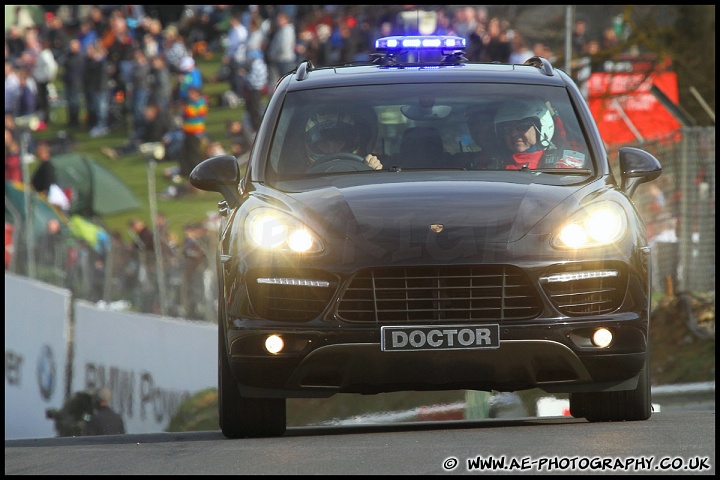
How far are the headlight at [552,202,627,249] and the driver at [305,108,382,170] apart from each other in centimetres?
126

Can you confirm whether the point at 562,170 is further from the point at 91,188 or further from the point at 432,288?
the point at 91,188

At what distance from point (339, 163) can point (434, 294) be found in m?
1.37

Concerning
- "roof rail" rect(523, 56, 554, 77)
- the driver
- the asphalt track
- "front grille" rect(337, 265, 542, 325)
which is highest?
"roof rail" rect(523, 56, 554, 77)

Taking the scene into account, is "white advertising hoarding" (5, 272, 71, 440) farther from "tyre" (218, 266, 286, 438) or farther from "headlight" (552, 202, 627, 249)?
"headlight" (552, 202, 627, 249)

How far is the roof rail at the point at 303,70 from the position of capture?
28.8 feet

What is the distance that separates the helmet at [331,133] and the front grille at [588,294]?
1.57m

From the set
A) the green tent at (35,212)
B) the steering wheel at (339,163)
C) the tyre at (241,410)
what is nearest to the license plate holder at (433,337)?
the tyre at (241,410)

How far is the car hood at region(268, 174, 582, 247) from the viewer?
6.98m

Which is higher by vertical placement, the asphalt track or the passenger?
the passenger

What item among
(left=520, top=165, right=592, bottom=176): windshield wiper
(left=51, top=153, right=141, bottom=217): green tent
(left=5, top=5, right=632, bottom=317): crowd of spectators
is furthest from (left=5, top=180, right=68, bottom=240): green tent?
(left=520, top=165, right=592, bottom=176): windshield wiper

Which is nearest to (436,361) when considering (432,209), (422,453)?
(422,453)

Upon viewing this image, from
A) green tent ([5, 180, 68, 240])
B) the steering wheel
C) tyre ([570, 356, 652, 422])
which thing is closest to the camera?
tyre ([570, 356, 652, 422])

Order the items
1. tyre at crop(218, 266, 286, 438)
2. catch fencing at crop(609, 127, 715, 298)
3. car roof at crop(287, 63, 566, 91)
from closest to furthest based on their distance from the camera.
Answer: tyre at crop(218, 266, 286, 438)
car roof at crop(287, 63, 566, 91)
catch fencing at crop(609, 127, 715, 298)

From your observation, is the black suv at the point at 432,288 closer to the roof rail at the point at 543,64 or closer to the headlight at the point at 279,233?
the headlight at the point at 279,233
